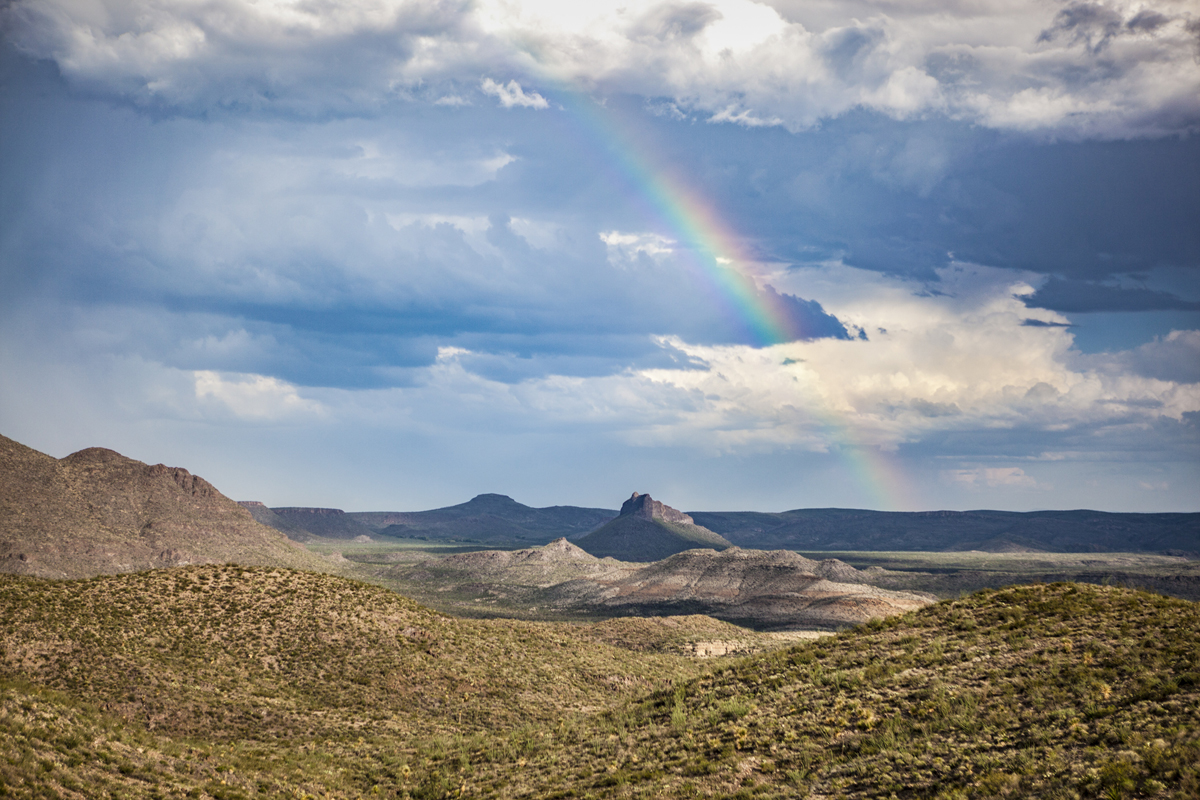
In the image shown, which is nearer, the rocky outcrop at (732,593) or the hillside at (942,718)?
the hillside at (942,718)

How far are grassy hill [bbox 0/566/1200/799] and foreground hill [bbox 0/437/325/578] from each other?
8528 centimetres

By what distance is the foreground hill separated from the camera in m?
121

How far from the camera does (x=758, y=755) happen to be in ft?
78.8

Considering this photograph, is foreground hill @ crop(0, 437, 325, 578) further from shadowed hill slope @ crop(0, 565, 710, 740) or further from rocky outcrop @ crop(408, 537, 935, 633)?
shadowed hill slope @ crop(0, 565, 710, 740)

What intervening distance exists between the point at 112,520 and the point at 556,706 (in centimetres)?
13827

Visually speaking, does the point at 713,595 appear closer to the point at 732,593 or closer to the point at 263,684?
the point at 732,593

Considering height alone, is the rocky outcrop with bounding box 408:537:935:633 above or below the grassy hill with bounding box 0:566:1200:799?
below

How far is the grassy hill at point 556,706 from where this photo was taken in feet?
67.1

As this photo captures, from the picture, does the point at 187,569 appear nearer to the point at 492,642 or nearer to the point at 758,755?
the point at 492,642

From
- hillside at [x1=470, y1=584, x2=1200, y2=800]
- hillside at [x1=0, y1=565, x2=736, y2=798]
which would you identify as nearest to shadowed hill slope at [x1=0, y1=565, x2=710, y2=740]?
hillside at [x1=0, y1=565, x2=736, y2=798]

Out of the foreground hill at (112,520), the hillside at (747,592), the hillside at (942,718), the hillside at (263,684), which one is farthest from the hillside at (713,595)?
the hillside at (942,718)

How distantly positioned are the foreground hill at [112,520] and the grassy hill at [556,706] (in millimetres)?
85278

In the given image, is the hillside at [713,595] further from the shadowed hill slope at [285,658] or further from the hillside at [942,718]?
the hillside at [942,718]

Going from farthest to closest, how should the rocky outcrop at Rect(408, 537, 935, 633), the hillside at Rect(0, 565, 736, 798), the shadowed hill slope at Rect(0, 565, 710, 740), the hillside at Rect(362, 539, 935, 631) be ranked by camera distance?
the hillside at Rect(362, 539, 935, 631), the rocky outcrop at Rect(408, 537, 935, 633), the shadowed hill slope at Rect(0, 565, 710, 740), the hillside at Rect(0, 565, 736, 798)
